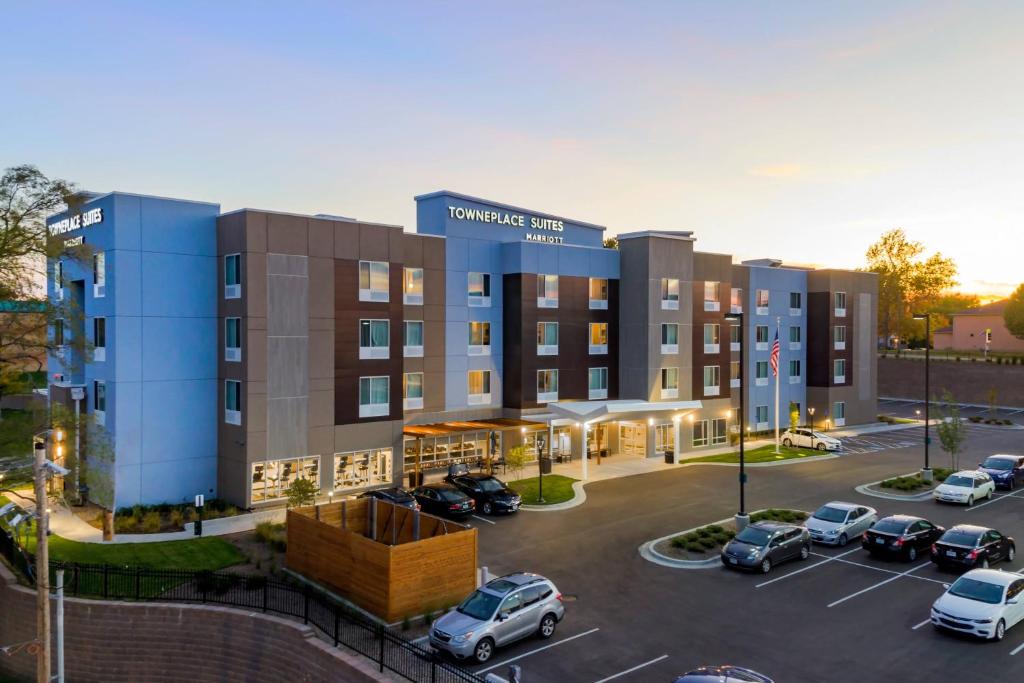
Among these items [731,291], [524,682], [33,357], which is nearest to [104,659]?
[33,357]

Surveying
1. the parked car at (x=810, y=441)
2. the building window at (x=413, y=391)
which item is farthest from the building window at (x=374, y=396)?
the parked car at (x=810, y=441)

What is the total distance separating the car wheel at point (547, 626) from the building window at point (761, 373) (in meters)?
44.4

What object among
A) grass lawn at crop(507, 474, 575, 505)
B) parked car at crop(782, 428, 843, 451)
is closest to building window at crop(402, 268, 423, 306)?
grass lawn at crop(507, 474, 575, 505)

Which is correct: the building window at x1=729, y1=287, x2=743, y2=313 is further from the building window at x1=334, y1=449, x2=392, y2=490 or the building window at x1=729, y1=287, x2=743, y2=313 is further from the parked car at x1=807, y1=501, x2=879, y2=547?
the building window at x1=334, y1=449, x2=392, y2=490

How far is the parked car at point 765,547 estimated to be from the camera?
2573 cm

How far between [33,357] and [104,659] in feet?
37.3

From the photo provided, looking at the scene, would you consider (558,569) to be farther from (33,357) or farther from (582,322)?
(582,322)

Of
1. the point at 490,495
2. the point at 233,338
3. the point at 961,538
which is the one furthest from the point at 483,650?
the point at 233,338

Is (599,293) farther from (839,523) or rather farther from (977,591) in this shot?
(977,591)

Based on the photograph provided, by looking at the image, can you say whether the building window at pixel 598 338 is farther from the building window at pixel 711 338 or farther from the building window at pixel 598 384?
the building window at pixel 711 338

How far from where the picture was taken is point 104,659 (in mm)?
23359

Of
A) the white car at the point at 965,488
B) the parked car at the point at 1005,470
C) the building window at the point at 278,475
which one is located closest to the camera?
the building window at the point at 278,475

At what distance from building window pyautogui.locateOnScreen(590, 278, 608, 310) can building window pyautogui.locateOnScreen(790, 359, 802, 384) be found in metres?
22.6

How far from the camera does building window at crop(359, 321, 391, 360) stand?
38.8 metres
